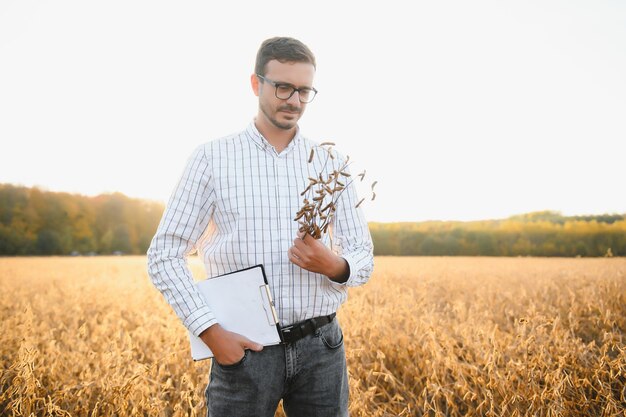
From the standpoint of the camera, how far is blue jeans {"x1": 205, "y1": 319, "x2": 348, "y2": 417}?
61.4 inches

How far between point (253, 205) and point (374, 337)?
2945mm

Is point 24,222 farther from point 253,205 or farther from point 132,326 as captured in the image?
point 253,205

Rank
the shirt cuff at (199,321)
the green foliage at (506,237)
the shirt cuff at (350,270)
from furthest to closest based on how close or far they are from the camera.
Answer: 1. the green foliage at (506,237)
2. the shirt cuff at (350,270)
3. the shirt cuff at (199,321)

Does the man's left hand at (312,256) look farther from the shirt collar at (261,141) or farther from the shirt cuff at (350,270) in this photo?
the shirt collar at (261,141)

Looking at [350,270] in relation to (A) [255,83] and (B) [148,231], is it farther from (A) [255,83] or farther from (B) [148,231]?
(B) [148,231]

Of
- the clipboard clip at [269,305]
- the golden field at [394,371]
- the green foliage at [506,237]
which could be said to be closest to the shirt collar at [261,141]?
the clipboard clip at [269,305]

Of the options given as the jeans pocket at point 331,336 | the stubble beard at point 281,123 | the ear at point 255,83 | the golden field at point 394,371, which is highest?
the ear at point 255,83

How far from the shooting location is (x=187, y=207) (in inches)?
63.3

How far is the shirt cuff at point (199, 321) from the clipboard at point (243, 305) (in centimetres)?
8

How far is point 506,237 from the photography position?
147 ft

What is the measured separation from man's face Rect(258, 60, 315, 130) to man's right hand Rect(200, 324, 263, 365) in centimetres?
76

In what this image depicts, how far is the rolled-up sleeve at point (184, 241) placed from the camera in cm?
152

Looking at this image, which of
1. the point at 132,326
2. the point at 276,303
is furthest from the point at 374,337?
the point at 132,326

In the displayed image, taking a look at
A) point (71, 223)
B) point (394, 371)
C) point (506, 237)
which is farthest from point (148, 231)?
point (394, 371)
